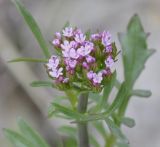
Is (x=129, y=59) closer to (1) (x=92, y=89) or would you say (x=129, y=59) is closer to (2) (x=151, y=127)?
(1) (x=92, y=89)

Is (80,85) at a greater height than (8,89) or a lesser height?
greater

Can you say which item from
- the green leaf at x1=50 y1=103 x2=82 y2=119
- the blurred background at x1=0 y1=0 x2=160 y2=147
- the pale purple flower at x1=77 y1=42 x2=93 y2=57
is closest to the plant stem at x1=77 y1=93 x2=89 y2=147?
the green leaf at x1=50 y1=103 x2=82 y2=119

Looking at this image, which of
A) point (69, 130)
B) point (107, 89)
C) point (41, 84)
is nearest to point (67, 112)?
point (41, 84)

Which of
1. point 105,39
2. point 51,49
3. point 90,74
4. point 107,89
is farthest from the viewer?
point 51,49

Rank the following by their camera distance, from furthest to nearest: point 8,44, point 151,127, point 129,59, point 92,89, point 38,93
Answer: point 8,44, point 38,93, point 151,127, point 129,59, point 92,89

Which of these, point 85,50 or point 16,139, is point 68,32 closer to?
point 85,50

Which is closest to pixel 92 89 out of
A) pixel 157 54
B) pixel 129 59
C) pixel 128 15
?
pixel 129 59
